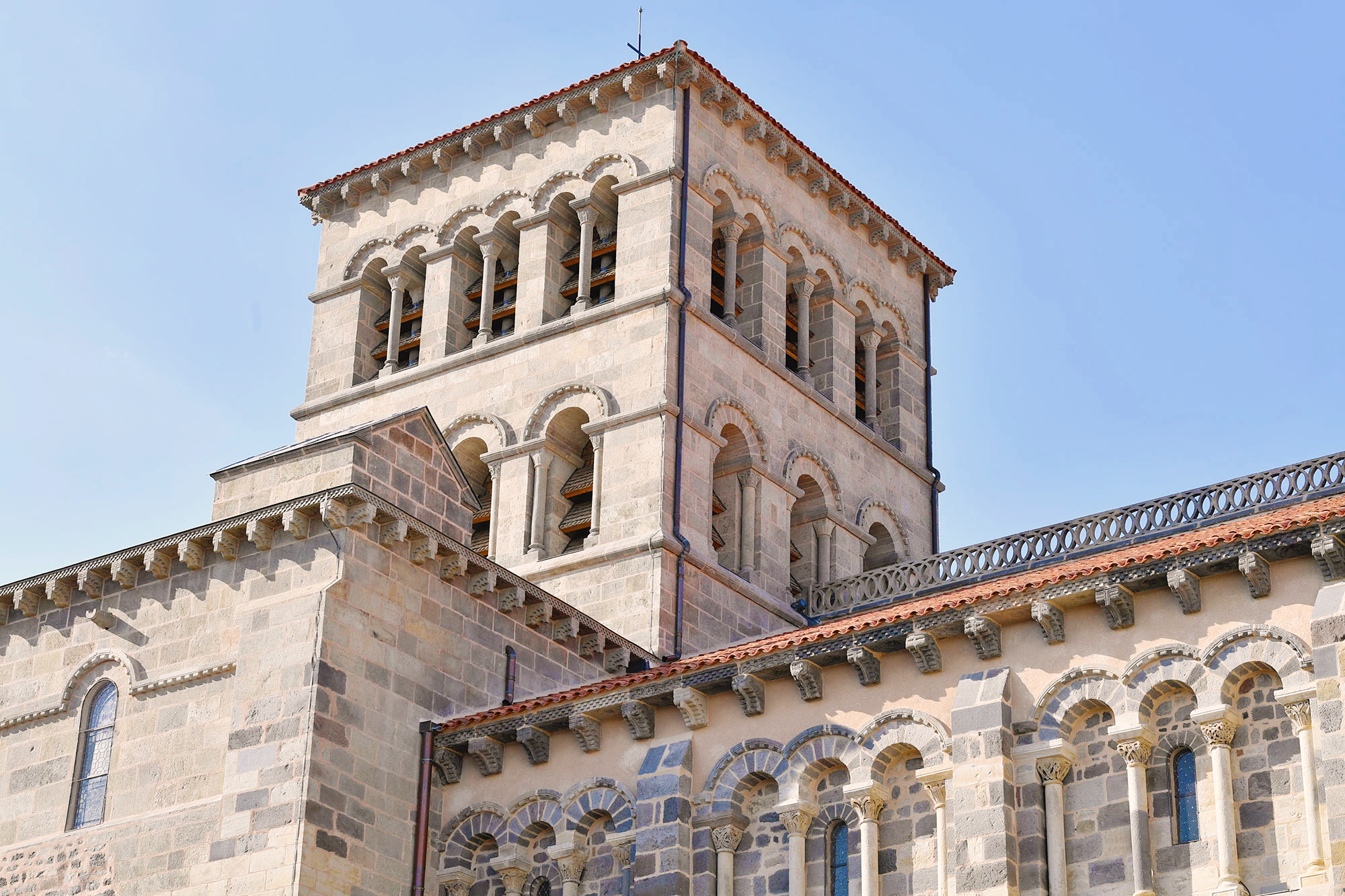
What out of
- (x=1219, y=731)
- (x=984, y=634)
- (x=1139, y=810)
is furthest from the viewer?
(x=984, y=634)

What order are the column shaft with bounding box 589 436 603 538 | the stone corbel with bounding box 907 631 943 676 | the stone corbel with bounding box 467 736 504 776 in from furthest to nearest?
1. the column shaft with bounding box 589 436 603 538
2. the stone corbel with bounding box 467 736 504 776
3. the stone corbel with bounding box 907 631 943 676

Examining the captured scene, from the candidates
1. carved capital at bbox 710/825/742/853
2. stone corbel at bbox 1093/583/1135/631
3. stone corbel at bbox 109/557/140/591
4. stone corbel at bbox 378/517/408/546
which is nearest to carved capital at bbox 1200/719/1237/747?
stone corbel at bbox 1093/583/1135/631

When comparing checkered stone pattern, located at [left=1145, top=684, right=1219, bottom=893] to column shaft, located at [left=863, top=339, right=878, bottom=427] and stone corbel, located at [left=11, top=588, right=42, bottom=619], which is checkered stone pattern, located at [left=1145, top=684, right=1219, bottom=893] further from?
column shaft, located at [left=863, top=339, right=878, bottom=427]

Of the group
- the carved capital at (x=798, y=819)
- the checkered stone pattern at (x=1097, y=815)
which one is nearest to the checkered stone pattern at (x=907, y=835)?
the carved capital at (x=798, y=819)

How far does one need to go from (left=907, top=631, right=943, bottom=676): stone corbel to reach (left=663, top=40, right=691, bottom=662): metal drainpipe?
326 inches

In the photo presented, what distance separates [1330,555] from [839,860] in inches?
245

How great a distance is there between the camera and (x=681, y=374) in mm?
33344

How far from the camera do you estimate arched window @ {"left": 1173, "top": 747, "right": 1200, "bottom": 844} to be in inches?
799

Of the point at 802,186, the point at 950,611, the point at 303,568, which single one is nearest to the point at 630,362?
the point at 802,186

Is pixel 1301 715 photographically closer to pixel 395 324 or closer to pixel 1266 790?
pixel 1266 790

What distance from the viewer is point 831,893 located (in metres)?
22.5

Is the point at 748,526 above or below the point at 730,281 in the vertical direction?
below

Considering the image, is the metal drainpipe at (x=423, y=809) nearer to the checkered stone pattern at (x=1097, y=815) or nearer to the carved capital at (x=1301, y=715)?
the checkered stone pattern at (x=1097, y=815)

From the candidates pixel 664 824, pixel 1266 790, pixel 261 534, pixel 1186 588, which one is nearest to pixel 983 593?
pixel 1186 588
